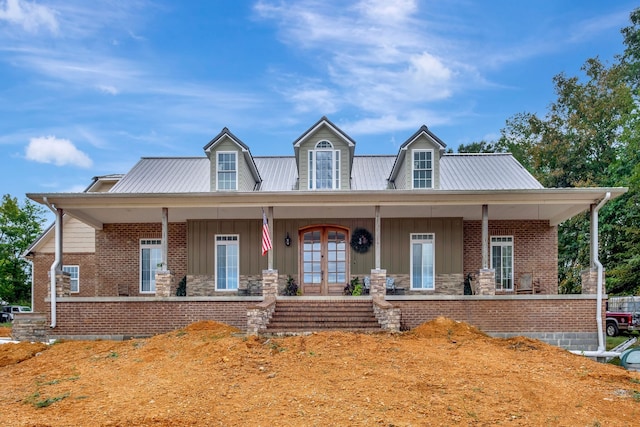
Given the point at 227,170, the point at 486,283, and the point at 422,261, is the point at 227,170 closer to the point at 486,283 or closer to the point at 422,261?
the point at 422,261

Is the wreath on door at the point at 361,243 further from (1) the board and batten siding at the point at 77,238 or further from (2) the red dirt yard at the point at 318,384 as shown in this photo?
(1) the board and batten siding at the point at 77,238

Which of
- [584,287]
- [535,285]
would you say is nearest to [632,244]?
[535,285]

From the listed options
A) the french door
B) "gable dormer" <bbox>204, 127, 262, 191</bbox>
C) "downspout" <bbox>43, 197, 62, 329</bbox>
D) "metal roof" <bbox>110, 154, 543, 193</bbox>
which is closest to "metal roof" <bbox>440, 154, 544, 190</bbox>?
"metal roof" <bbox>110, 154, 543, 193</bbox>

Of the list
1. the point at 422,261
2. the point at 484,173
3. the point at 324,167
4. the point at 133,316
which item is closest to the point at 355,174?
the point at 324,167

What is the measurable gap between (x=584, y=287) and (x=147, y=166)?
1471 cm

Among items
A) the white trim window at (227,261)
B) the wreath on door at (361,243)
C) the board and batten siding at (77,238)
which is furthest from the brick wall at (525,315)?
the board and batten siding at (77,238)

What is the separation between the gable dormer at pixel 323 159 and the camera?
15750mm

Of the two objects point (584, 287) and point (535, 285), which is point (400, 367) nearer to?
point (584, 287)

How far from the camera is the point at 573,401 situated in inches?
296

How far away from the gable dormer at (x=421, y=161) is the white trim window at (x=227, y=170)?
518 centimetres

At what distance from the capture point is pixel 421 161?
623 inches

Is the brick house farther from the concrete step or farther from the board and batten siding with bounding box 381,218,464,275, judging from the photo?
the concrete step

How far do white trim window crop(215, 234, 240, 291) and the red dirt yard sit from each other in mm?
4634

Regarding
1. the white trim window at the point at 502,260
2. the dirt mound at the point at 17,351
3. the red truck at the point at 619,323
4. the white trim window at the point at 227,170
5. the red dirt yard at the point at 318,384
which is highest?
the white trim window at the point at 227,170
